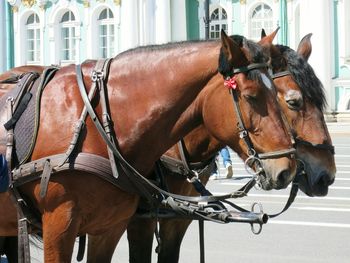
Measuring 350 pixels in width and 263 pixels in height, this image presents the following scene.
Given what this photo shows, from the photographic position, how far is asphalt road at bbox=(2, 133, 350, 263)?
24.2 ft

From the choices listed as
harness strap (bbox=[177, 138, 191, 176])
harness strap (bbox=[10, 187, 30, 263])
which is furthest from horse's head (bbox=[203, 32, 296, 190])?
harness strap (bbox=[177, 138, 191, 176])

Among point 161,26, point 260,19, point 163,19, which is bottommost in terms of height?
point 161,26

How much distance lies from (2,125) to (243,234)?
5367 millimetres

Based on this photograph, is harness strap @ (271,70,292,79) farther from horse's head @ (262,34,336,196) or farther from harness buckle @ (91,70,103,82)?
harness buckle @ (91,70,103,82)

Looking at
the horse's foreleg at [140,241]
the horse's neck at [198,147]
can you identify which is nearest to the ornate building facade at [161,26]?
the horse's neck at [198,147]

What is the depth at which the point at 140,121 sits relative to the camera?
145 inches

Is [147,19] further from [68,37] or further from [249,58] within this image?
[249,58]

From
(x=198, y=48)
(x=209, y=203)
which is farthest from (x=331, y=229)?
(x=198, y=48)

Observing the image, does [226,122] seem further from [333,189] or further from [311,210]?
[333,189]

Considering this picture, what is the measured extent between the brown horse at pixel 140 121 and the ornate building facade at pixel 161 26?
24925mm

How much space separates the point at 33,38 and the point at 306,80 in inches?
1505

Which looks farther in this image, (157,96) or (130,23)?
(130,23)

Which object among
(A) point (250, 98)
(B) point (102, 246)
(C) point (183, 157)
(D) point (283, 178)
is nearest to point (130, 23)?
(C) point (183, 157)

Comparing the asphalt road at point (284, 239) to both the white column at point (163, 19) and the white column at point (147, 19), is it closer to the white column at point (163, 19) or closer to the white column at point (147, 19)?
the white column at point (163, 19)
